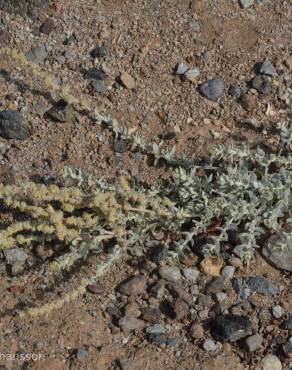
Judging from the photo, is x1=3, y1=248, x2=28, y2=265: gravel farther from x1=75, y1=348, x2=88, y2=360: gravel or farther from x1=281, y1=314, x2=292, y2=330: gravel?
x1=281, y1=314, x2=292, y2=330: gravel

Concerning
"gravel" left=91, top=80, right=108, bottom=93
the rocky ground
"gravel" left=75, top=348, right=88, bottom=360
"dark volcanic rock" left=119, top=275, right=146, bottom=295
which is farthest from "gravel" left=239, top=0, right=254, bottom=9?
"gravel" left=75, top=348, right=88, bottom=360

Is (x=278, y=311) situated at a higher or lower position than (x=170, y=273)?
higher

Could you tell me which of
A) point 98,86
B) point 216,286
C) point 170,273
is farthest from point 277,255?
point 98,86

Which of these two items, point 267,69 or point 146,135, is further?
point 267,69

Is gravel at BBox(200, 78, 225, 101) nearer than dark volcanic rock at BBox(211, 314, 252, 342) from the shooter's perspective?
No

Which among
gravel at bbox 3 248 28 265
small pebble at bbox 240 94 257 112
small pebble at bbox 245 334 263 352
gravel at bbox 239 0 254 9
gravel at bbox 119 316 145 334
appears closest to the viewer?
small pebble at bbox 245 334 263 352

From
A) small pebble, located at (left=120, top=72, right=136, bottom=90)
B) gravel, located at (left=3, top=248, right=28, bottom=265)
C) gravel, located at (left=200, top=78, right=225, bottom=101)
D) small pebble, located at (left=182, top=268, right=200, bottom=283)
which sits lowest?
gravel, located at (left=3, top=248, right=28, bottom=265)

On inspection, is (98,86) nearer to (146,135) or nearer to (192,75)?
(146,135)
